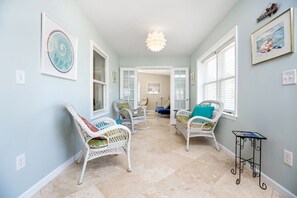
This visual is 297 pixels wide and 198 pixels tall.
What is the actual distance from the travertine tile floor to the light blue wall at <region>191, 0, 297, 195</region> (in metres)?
0.28

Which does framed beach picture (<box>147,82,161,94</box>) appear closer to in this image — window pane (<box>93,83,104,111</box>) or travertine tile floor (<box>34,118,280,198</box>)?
window pane (<box>93,83,104,111</box>)

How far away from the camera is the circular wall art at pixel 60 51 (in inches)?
62.6

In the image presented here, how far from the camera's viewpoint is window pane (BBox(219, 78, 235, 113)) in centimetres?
245

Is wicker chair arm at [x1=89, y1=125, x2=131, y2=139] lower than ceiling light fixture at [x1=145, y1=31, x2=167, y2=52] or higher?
lower

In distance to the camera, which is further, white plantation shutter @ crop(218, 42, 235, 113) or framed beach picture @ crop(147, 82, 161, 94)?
framed beach picture @ crop(147, 82, 161, 94)

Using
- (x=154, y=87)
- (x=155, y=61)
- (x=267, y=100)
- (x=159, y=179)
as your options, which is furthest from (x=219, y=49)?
(x=154, y=87)

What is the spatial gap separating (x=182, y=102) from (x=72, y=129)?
12.2 feet

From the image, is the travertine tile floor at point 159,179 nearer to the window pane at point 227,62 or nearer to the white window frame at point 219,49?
the white window frame at point 219,49

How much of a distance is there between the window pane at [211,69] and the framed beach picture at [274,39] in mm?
1596

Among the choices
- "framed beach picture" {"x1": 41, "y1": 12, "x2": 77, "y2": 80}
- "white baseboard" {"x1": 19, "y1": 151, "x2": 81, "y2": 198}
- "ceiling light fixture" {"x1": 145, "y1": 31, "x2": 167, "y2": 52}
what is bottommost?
"white baseboard" {"x1": 19, "y1": 151, "x2": 81, "y2": 198}

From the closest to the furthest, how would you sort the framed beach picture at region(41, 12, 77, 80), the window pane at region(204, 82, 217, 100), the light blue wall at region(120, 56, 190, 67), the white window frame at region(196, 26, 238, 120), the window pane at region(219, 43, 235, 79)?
the framed beach picture at region(41, 12, 77, 80) < the white window frame at region(196, 26, 238, 120) < the window pane at region(219, 43, 235, 79) < the window pane at region(204, 82, 217, 100) < the light blue wall at region(120, 56, 190, 67)

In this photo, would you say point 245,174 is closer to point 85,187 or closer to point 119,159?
point 119,159

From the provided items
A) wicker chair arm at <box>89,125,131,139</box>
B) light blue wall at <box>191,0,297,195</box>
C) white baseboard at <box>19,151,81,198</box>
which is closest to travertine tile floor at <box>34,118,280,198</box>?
white baseboard at <box>19,151,81,198</box>

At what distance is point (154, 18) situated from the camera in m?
2.50
